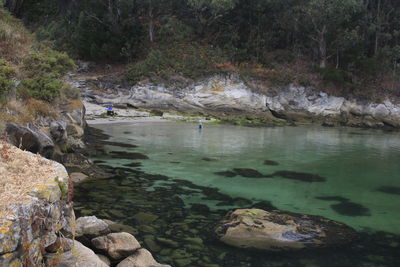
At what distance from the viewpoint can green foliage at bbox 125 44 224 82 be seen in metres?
48.6

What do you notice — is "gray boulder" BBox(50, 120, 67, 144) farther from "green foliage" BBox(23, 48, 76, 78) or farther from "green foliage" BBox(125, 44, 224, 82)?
"green foliage" BBox(125, 44, 224, 82)

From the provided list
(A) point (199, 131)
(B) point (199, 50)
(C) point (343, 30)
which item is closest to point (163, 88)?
(B) point (199, 50)

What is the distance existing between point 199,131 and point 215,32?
2822cm

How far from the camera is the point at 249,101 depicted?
48.8 metres

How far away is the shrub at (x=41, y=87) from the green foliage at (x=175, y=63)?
29.3 meters

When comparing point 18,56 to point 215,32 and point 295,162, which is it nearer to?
point 295,162

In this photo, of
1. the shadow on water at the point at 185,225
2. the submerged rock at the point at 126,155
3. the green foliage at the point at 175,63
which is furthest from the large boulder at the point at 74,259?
the green foliage at the point at 175,63

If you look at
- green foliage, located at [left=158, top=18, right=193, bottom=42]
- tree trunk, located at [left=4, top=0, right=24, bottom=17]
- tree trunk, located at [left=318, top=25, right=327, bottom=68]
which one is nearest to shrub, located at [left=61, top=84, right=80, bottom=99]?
green foliage, located at [left=158, top=18, right=193, bottom=42]

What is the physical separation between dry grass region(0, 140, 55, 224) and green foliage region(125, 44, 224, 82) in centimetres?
4179

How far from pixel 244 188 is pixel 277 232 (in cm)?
588

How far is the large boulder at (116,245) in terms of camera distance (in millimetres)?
8289

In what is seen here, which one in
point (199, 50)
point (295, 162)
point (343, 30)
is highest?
point (343, 30)

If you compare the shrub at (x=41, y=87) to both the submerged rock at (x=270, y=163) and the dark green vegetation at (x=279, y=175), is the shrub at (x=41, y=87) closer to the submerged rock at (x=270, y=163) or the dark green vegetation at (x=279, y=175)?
the dark green vegetation at (x=279, y=175)

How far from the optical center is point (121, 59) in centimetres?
5378
